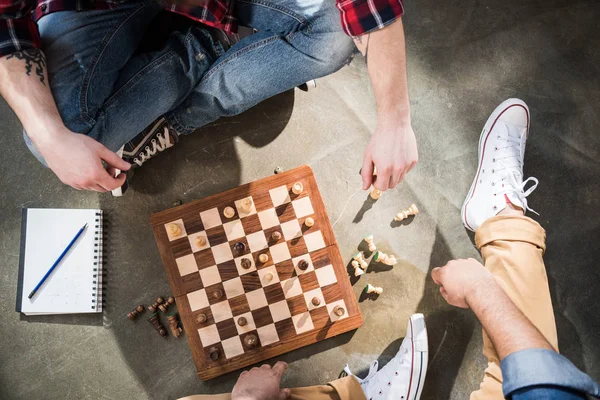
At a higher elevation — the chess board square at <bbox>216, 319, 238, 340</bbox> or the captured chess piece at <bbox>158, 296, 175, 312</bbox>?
the captured chess piece at <bbox>158, 296, 175, 312</bbox>

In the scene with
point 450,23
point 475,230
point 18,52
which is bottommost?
point 475,230

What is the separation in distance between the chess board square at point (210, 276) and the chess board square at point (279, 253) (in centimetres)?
23

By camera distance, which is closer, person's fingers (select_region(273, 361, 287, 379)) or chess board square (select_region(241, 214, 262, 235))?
person's fingers (select_region(273, 361, 287, 379))

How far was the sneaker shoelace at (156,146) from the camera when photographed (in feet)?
6.28

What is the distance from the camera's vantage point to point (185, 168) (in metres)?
2.01

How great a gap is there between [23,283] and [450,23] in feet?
6.94

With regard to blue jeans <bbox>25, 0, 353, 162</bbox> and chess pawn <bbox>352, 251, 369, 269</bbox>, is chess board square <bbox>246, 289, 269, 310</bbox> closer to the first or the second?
chess pawn <bbox>352, 251, 369, 269</bbox>

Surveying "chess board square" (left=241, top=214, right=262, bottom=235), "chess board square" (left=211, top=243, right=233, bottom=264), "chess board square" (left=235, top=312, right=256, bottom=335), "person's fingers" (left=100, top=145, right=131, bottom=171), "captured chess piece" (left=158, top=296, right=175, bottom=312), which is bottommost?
"chess board square" (left=235, top=312, right=256, bottom=335)

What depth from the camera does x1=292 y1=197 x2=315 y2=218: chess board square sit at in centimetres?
190

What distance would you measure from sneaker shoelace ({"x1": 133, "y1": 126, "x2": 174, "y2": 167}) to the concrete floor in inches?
2.6

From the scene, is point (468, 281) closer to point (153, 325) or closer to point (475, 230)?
point (475, 230)

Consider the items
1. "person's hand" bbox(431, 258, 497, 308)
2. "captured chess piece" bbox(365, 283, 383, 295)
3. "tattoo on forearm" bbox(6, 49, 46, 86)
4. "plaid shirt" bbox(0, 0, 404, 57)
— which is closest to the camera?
"plaid shirt" bbox(0, 0, 404, 57)

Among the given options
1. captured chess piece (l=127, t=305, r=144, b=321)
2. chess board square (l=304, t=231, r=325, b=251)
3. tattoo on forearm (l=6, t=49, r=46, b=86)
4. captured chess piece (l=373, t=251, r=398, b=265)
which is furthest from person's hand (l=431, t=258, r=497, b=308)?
tattoo on forearm (l=6, t=49, r=46, b=86)

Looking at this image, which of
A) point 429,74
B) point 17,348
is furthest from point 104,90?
point 429,74
